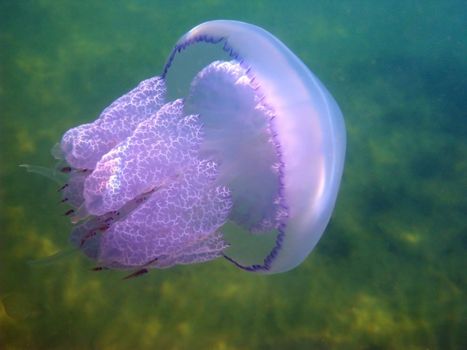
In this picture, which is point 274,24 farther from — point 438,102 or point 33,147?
point 33,147

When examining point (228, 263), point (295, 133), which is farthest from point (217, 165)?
point (228, 263)

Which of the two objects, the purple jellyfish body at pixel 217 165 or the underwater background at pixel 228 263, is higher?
the purple jellyfish body at pixel 217 165

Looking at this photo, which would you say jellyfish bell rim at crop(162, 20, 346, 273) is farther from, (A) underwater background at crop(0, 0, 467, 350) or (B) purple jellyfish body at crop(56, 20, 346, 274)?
(A) underwater background at crop(0, 0, 467, 350)

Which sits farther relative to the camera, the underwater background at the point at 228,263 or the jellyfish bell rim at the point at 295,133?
the underwater background at the point at 228,263

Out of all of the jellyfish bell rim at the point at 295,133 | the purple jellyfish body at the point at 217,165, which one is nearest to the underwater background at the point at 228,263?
the purple jellyfish body at the point at 217,165

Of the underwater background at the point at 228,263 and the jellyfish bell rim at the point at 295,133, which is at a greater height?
the jellyfish bell rim at the point at 295,133

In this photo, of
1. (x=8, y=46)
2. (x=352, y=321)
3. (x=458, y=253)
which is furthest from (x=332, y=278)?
(x=8, y=46)

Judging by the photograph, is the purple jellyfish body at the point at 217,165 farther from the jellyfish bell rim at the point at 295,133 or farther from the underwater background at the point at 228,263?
the underwater background at the point at 228,263
